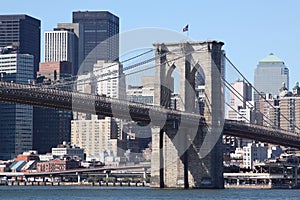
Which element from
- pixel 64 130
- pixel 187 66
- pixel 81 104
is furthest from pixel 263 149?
pixel 81 104

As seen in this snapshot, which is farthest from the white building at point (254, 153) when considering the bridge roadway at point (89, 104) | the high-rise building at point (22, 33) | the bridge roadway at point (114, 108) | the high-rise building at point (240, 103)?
the bridge roadway at point (89, 104)

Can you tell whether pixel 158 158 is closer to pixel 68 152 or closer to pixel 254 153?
pixel 254 153

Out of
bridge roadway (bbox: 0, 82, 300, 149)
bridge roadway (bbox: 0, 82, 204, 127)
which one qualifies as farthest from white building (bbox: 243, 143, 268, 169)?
bridge roadway (bbox: 0, 82, 204, 127)

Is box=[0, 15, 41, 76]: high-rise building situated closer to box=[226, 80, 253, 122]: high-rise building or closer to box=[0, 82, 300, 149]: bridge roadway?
box=[226, 80, 253, 122]: high-rise building

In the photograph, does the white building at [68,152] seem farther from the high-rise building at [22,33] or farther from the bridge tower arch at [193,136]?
the bridge tower arch at [193,136]

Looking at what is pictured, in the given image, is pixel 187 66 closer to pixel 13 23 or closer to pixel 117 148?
pixel 117 148

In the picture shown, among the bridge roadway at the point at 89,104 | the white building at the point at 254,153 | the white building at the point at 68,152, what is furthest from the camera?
the white building at the point at 68,152
